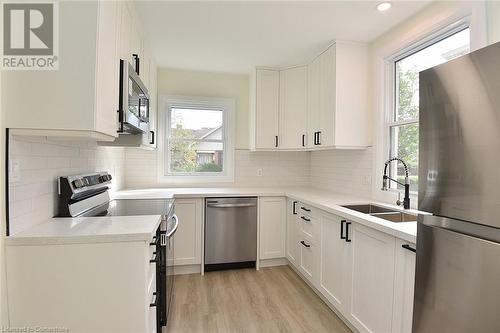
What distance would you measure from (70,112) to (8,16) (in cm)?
48

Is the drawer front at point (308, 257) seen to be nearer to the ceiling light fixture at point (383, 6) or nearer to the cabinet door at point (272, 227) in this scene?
the cabinet door at point (272, 227)

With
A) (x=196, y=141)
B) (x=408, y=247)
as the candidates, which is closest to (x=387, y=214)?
(x=408, y=247)

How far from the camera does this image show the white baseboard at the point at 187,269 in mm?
3046

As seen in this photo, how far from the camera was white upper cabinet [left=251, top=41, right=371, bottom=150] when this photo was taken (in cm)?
271

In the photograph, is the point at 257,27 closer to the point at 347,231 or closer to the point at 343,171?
the point at 343,171

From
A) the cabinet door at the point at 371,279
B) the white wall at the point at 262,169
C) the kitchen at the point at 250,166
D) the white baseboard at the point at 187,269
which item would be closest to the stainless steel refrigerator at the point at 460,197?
the kitchen at the point at 250,166

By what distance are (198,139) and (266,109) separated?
3.36ft

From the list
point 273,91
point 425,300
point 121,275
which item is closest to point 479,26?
point 425,300

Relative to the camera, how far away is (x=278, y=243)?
3.26 meters

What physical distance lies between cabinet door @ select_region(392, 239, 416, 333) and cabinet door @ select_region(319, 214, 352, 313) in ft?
1.56

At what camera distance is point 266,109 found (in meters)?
3.46

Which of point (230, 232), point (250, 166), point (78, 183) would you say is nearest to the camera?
point (78, 183)

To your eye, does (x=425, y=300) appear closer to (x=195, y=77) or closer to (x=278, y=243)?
(x=278, y=243)

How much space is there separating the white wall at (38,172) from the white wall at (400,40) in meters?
2.60
